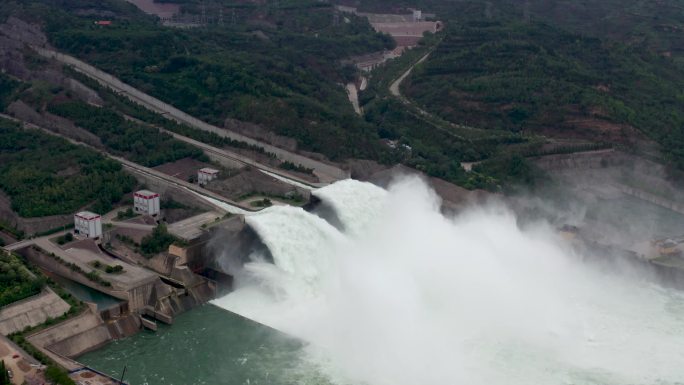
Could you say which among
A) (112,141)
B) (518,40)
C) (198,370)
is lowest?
(198,370)

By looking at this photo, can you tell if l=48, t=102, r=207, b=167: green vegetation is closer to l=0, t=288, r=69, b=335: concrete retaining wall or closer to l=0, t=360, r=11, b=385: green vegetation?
l=0, t=288, r=69, b=335: concrete retaining wall

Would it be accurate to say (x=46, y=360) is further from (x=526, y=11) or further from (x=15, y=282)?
(x=526, y=11)

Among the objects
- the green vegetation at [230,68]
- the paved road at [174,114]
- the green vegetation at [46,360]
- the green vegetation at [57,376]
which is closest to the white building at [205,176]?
the paved road at [174,114]

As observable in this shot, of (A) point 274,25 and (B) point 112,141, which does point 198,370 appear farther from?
(A) point 274,25

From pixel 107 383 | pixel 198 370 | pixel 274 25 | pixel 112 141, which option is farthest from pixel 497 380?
pixel 274 25

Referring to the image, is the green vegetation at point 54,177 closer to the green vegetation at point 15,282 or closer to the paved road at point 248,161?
the green vegetation at point 15,282

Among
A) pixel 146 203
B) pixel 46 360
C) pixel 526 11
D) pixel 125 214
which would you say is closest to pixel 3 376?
pixel 46 360
